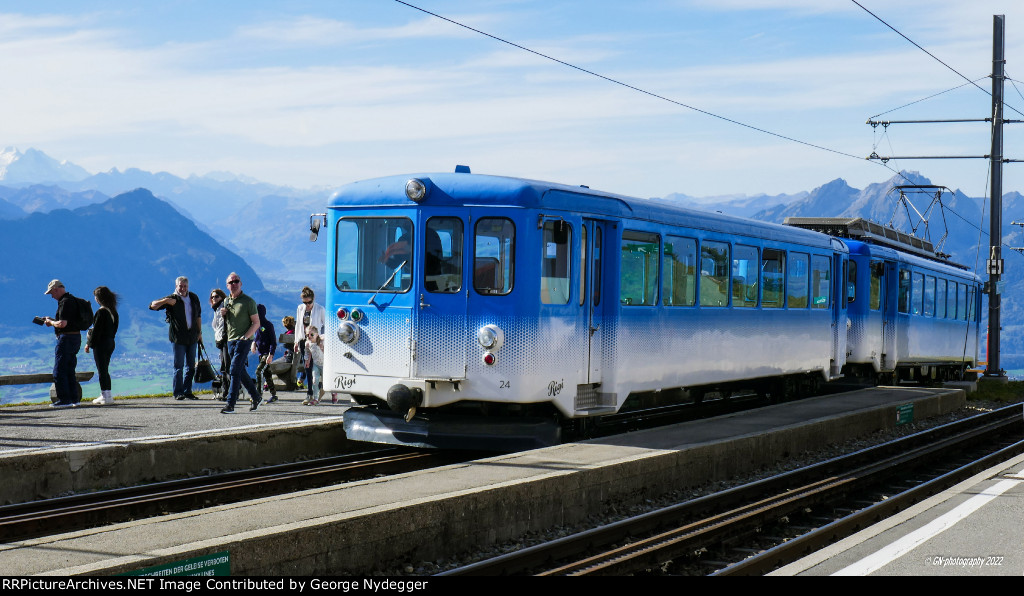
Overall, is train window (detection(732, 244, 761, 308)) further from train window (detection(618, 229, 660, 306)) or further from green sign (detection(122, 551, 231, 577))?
green sign (detection(122, 551, 231, 577))

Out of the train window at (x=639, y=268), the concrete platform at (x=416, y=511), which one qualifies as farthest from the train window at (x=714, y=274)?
the concrete platform at (x=416, y=511)

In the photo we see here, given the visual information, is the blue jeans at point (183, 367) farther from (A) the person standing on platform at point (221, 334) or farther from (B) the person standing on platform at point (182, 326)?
(A) the person standing on platform at point (221, 334)

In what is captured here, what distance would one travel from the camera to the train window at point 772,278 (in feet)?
54.1

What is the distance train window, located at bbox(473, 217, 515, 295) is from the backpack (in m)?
7.22

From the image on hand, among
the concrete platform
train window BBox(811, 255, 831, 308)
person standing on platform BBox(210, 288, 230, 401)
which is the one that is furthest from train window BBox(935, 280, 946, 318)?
person standing on platform BBox(210, 288, 230, 401)

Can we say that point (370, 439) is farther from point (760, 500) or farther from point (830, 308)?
point (830, 308)

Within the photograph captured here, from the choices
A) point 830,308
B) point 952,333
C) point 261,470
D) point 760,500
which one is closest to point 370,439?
point 261,470

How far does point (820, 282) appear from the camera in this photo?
758 inches

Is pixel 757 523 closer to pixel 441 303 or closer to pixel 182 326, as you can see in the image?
pixel 441 303

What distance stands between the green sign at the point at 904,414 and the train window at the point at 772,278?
312 cm

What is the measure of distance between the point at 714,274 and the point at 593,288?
327 centimetres

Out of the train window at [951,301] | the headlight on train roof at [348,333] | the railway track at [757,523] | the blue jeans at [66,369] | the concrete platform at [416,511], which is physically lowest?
the railway track at [757,523]

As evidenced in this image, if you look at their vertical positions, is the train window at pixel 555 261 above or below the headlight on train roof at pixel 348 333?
above

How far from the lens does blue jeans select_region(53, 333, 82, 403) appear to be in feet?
51.2
